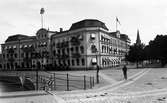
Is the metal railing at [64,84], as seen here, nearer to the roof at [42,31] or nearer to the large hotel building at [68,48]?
the large hotel building at [68,48]

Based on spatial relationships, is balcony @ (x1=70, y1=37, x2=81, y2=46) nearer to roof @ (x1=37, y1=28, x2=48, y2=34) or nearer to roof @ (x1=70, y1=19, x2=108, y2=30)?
roof @ (x1=70, y1=19, x2=108, y2=30)

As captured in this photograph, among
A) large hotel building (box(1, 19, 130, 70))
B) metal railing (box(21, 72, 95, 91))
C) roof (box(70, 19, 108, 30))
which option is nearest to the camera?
metal railing (box(21, 72, 95, 91))

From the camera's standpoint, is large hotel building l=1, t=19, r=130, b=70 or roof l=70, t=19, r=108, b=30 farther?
roof l=70, t=19, r=108, b=30

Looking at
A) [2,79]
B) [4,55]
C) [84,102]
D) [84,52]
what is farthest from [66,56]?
[84,102]

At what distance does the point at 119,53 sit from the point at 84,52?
23.7 meters

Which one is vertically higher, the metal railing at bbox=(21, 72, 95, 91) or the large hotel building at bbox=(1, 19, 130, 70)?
the large hotel building at bbox=(1, 19, 130, 70)

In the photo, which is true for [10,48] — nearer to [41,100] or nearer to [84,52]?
[84,52]

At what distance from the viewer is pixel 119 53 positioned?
7469 cm

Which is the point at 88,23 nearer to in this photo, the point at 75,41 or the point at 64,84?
the point at 75,41

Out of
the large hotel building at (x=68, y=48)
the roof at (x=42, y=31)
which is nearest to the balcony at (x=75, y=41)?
the large hotel building at (x=68, y=48)

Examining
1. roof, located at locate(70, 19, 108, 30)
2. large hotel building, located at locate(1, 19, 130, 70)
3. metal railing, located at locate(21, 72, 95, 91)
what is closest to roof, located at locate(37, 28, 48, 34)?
large hotel building, located at locate(1, 19, 130, 70)

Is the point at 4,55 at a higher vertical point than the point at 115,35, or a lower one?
lower

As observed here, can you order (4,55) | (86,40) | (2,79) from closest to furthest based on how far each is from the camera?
(2,79)
(86,40)
(4,55)

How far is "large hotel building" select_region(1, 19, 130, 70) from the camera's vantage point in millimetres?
54500
